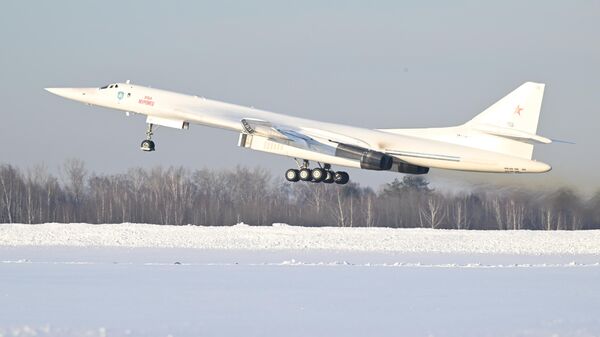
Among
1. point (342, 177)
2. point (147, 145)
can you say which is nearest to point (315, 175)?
point (342, 177)

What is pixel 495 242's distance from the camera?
33281 mm

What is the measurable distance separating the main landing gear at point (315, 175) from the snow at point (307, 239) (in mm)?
2169

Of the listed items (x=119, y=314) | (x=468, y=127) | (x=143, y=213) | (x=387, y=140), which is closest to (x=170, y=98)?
(x=387, y=140)

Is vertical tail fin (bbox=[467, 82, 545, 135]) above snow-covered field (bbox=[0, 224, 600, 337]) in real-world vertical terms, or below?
above

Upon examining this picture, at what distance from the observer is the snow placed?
3148 cm

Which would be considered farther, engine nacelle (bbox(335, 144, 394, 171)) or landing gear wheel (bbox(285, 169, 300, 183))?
landing gear wheel (bbox(285, 169, 300, 183))

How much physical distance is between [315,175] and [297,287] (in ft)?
36.7

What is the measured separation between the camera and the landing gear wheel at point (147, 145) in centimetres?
2953

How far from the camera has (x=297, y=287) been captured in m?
18.6

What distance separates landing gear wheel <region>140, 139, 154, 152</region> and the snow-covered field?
98.8 inches

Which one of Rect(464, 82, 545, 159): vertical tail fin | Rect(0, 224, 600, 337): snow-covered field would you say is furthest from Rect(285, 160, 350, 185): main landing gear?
Rect(464, 82, 545, 159): vertical tail fin

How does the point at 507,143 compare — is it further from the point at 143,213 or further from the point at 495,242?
the point at 143,213

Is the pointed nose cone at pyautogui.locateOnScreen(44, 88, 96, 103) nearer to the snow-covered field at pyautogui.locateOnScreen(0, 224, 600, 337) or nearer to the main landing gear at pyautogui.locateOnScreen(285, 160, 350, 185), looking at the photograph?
the snow-covered field at pyautogui.locateOnScreen(0, 224, 600, 337)

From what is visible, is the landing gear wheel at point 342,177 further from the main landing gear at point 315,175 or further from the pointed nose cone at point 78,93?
the pointed nose cone at point 78,93
